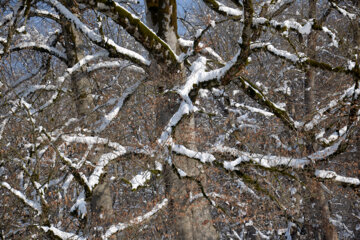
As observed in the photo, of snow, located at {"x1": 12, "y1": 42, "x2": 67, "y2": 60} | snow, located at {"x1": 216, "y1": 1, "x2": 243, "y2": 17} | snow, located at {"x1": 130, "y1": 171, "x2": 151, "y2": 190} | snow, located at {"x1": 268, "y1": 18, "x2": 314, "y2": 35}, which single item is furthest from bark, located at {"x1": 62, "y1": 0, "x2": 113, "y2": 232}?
snow, located at {"x1": 268, "y1": 18, "x2": 314, "y2": 35}

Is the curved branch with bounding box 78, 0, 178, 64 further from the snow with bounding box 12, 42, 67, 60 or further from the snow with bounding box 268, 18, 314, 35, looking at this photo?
the snow with bounding box 12, 42, 67, 60

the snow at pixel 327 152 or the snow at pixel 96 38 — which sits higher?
the snow at pixel 96 38

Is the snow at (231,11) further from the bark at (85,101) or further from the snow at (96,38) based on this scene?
the bark at (85,101)

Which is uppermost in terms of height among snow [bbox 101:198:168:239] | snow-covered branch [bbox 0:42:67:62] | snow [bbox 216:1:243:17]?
snow [bbox 216:1:243:17]

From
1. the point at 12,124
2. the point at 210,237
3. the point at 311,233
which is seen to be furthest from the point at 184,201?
the point at 311,233

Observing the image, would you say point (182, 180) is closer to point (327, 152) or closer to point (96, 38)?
point (327, 152)

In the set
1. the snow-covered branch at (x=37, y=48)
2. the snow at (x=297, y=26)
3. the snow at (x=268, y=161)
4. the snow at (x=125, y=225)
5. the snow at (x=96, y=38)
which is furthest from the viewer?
the snow-covered branch at (x=37, y=48)

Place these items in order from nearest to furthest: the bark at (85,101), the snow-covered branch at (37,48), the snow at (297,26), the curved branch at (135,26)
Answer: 1. the snow at (297,26)
2. the curved branch at (135,26)
3. the snow-covered branch at (37,48)
4. the bark at (85,101)

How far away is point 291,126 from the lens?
211 inches

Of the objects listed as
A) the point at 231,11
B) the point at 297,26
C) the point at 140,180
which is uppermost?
the point at 231,11

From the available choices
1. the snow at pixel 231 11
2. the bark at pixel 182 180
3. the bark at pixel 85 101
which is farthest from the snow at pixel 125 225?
the snow at pixel 231 11

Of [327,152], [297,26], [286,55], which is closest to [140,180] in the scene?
[327,152]

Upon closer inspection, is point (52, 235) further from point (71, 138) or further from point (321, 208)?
point (321, 208)

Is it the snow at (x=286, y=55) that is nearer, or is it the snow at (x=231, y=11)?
the snow at (x=286, y=55)
